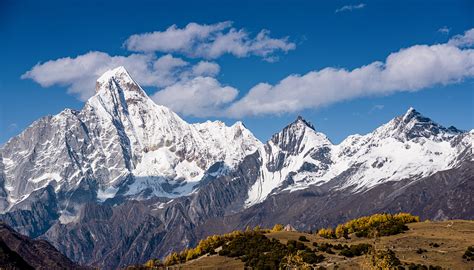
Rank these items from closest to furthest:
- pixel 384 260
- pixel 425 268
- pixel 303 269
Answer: pixel 384 260 < pixel 303 269 < pixel 425 268

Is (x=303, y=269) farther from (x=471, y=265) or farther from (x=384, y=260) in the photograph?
(x=471, y=265)

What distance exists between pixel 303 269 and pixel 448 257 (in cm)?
7206

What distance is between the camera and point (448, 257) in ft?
632

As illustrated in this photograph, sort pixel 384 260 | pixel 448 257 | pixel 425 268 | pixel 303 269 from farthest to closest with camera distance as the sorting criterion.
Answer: pixel 448 257 < pixel 425 268 < pixel 303 269 < pixel 384 260

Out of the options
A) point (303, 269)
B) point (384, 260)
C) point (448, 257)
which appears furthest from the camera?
point (448, 257)

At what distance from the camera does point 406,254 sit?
200m

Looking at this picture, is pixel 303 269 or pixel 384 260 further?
pixel 303 269

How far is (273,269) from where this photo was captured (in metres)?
199

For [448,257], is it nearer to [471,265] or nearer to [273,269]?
[471,265]

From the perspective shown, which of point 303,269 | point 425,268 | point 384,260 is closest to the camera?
point 384,260

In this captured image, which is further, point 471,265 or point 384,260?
point 471,265

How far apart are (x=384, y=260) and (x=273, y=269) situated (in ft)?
267

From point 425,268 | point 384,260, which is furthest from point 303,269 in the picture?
point 425,268

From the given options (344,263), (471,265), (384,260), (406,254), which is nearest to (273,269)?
(344,263)
